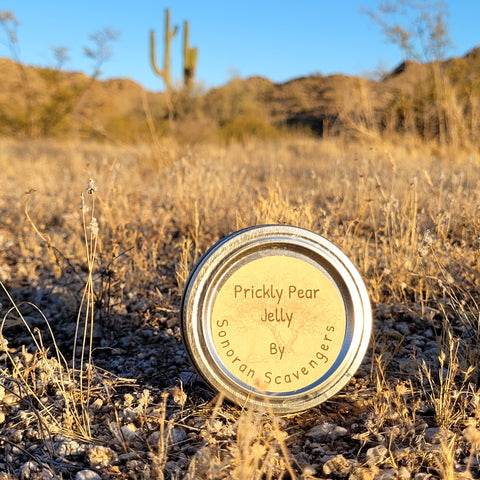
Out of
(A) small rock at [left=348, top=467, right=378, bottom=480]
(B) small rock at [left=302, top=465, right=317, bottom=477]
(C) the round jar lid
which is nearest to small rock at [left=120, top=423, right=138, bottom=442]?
(C) the round jar lid

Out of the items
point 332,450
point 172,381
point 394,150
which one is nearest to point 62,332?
point 172,381

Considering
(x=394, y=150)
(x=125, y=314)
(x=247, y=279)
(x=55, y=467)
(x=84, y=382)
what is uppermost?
(x=394, y=150)

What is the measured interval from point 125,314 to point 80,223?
1.70 meters

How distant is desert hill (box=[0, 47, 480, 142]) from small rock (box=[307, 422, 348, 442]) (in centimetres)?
392

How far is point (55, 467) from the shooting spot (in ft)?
5.20

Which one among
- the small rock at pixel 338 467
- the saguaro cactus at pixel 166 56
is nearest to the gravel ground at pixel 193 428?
the small rock at pixel 338 467

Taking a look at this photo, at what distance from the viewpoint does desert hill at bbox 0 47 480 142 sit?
7.93 metres

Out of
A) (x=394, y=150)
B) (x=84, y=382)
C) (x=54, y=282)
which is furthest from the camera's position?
(x=394, y=150)

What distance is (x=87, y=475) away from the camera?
1.53 metres

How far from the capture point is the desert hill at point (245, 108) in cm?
793

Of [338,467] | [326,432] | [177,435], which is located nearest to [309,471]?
[338,467]

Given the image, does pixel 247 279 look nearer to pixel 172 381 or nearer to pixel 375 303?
pixel 172 381

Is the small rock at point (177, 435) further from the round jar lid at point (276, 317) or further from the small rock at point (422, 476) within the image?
the small rock at point (422, 476)

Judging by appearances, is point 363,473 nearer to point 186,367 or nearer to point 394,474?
point 394,474
